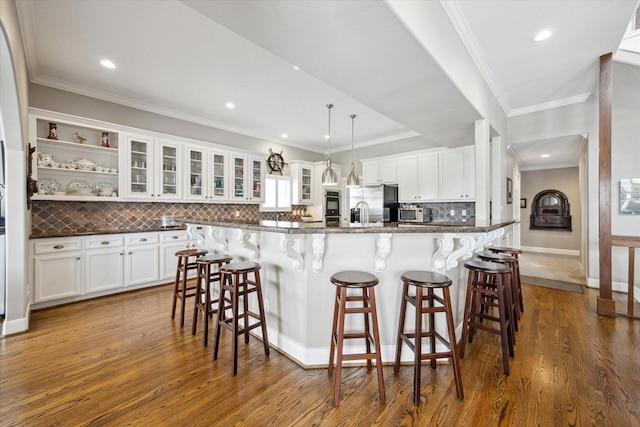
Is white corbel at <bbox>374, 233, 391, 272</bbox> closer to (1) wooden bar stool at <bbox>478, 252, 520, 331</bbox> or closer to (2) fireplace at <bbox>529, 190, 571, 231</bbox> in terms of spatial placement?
(1) wooden bar stool at <bbox>478, 252, 520, 331</bbox>

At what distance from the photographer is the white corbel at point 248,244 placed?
2627 millimetres

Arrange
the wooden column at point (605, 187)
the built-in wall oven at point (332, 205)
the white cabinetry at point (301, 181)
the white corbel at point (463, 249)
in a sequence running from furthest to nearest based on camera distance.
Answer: the built-in wall oven at point (332, 205), the white cabinetry at point (301, 181), the wooden column at point (605, 187), the white corbel at point (463, 249)

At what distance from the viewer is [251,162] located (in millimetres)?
5512

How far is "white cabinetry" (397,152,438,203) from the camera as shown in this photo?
5.31 meters

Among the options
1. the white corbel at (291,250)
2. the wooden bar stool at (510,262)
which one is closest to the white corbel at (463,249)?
the wooden bar stool at (510,262)

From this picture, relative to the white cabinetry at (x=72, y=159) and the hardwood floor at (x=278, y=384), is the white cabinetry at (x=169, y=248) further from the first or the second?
the hardwood floor at (x=278, y=384)

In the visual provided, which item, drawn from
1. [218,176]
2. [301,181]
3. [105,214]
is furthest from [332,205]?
[105,214]

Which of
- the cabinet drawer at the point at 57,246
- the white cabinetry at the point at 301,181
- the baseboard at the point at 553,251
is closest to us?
the cabinet drawer at the point at 57,246

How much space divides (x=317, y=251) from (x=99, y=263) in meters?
3.31

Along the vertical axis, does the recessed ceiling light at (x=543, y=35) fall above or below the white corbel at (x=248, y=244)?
above

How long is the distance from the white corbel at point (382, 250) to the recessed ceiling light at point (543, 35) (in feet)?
7.92

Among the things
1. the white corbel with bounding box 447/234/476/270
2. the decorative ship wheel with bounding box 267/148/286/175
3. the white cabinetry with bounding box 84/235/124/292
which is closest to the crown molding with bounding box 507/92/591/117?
the white corbel with bounding box 447/234/476/270

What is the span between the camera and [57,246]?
332cm

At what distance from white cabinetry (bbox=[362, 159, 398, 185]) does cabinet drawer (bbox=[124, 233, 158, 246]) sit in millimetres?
4252
